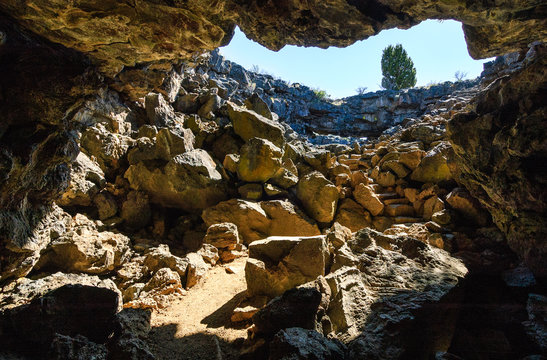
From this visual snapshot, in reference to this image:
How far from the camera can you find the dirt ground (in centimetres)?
326

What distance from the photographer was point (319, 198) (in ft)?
29.8

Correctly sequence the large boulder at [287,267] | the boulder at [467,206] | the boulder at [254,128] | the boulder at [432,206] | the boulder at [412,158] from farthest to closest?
the boulder at [254,128], the boulder at [412,158], the boulder at [432,206], the boulder at [467,206], the large boulder at [287,267]

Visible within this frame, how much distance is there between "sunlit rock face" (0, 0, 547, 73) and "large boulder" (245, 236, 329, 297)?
3675 millimetres

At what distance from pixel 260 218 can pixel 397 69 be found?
36.7m

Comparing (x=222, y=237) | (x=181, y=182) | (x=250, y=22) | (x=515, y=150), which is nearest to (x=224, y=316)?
(x=222, y=237)

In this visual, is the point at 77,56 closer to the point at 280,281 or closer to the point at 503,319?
the point at 280,281

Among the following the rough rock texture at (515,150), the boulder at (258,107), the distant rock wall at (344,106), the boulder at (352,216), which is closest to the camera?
the rough rock texture at (515,150)

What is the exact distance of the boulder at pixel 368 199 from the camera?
29.2 ft

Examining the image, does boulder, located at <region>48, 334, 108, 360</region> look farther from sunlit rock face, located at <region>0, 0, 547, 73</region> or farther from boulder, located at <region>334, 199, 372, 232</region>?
boulder, located at <region>334, 199, 372, 232</region>

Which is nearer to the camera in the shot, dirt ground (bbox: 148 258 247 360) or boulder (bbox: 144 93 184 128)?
dirt ground (bbox: 148 258 247 360)

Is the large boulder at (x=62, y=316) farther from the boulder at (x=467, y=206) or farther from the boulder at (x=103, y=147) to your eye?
the boulder at (x=467, y=206)

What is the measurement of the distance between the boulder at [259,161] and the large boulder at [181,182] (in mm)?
1134

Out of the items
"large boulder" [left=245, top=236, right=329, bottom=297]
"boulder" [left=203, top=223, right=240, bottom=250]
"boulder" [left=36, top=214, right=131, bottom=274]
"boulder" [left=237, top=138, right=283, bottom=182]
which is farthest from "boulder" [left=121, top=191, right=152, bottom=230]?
"large boulder" [left=245, top=236, right=329, bottom=297]

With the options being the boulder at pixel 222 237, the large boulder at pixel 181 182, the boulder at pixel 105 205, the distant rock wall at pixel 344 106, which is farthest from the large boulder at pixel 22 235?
the distant rock wall at pixel 344 106
